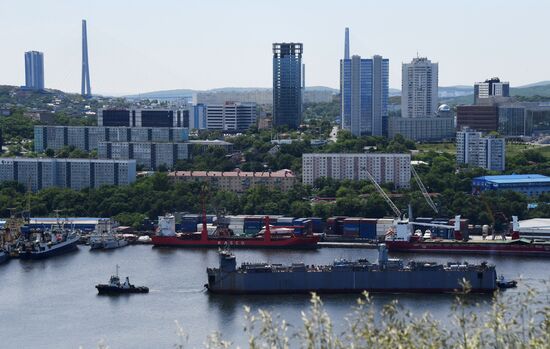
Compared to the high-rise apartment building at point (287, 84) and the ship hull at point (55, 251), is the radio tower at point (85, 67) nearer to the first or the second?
the high-rise apartment building at point (287, 84)

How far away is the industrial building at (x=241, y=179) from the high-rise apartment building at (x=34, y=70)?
2901 cm

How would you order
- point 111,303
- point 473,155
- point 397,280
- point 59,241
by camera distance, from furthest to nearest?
point 473,155 < point 59,241 < point 397,280 < point 111,303

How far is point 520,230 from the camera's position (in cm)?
1697

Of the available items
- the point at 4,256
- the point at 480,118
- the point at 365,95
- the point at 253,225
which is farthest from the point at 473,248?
the point at 480,118

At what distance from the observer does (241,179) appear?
22375 millimetres

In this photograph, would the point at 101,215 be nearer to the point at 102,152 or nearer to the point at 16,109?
the point at 102,152

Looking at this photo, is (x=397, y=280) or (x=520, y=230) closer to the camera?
(x=397, y=280)

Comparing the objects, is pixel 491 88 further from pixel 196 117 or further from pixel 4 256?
pixel 4 256

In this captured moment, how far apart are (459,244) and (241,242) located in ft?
9.37

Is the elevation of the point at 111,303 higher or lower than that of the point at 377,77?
lower

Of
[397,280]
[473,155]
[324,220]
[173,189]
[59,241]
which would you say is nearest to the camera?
[397,280]

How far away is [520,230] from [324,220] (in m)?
3.01

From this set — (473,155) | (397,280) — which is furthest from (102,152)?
(397,280)

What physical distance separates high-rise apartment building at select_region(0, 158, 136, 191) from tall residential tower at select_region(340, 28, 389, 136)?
39.9ft
